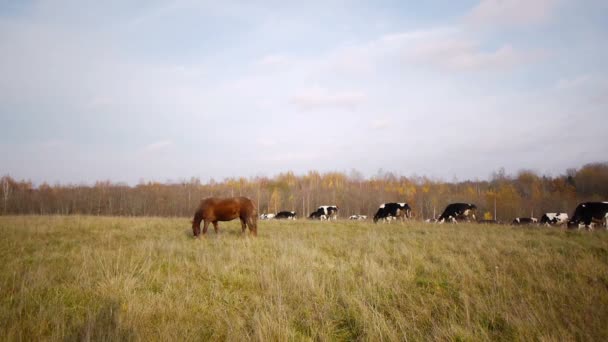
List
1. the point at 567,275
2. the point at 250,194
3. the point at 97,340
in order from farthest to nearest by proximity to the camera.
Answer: the point at 250,194, the point at 567,275, the point at 97,340

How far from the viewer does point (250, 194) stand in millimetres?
62344

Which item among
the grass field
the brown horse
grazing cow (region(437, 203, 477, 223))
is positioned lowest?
grazing cow (region(437, 203, 477, 223))

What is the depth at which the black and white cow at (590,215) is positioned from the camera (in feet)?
58.9

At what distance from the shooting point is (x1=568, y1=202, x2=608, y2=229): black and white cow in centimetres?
1795

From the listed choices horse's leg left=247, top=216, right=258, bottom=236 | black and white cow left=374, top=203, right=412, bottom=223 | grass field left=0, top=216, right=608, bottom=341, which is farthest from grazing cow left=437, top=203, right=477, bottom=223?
grass field left=0, top=216, right=608, bottom=341

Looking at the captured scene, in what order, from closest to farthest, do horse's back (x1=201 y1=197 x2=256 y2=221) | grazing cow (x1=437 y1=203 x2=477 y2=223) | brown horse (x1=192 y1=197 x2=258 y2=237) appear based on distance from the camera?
brown horse (x1=192 y1=197 x2=258 y2=237)
horse's back (x1=201 y1=197 x2=256 y2=221)
grazing cow (x1=437 y1=203 x2=477 y2=223)

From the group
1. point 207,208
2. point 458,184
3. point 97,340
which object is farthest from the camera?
point 458,184

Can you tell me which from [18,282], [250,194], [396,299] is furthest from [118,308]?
[250,194]

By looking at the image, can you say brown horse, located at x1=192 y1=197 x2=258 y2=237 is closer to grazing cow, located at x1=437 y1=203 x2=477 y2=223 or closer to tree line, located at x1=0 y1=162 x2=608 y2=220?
grazing cow, located at x1=437 y1=203 x2=477 y2=223

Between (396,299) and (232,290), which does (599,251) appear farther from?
(232,290)

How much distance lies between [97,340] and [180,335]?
2.87 ft

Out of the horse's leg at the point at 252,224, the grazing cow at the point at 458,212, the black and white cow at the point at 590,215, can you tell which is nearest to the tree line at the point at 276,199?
the grazing cow at the point at 458,212

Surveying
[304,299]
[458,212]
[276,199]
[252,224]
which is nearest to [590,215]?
[458,212]

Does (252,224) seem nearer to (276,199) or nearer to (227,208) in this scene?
(227,208)
